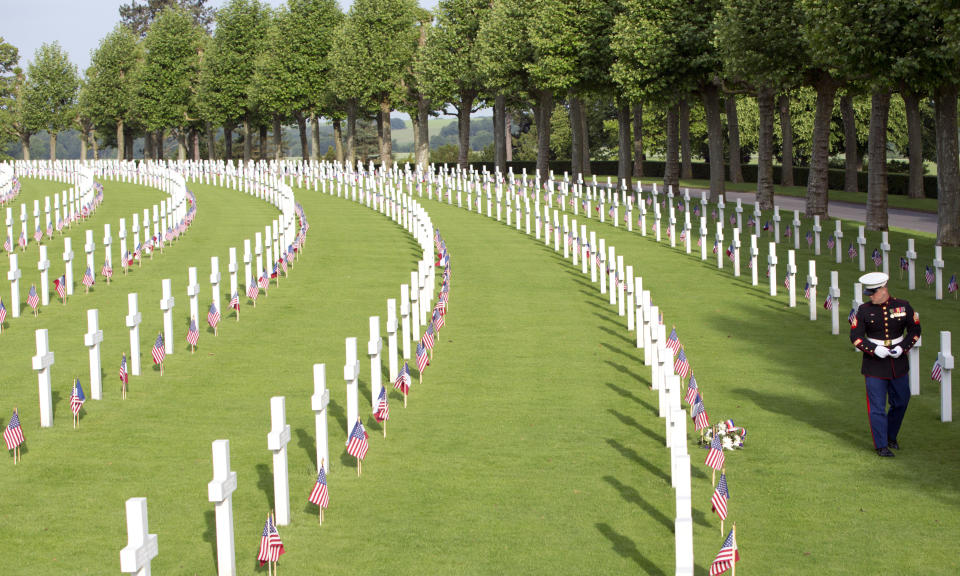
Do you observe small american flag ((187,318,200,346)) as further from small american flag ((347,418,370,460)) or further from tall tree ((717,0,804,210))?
tall tree ((717,0,804,210))

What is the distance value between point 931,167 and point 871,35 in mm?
76470

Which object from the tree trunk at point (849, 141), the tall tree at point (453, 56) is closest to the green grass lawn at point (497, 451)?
the tree trunk at point (849, 141)

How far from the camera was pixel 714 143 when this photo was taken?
147ft

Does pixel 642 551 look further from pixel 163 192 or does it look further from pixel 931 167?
pixel 931 167

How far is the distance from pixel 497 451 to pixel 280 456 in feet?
10.1

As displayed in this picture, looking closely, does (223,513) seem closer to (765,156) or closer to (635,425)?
(635,425)

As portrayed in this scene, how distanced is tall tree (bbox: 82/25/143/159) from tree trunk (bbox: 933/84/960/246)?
265 ft

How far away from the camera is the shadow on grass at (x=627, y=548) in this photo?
9219 mm

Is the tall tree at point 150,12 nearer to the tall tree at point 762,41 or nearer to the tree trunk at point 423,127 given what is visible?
the tree trunk at point 423,127

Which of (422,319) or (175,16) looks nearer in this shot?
(422,319)

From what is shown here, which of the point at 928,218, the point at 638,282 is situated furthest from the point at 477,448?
the point at 928,218

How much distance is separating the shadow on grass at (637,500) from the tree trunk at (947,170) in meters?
23.5

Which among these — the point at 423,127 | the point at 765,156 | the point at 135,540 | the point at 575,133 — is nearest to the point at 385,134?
the point at 423,127

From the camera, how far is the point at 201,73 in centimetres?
9469
